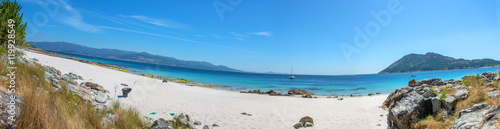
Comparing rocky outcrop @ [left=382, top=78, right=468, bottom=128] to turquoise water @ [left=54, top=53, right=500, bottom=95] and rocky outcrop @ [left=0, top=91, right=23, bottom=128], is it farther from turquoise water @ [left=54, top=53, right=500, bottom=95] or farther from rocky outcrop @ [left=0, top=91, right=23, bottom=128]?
rocky outcrop @ [left=0, top=91, right=23, bottom=128]

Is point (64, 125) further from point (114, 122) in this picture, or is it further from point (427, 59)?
point (427, 59)

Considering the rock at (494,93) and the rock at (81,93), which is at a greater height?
the rock at (494,93)

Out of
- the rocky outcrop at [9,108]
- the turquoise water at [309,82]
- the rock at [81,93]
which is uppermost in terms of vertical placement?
the rocky outcrop at [9,108]

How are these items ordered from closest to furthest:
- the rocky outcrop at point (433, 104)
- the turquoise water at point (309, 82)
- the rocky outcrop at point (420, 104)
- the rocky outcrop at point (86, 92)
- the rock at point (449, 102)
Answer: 1. the rocky outcrop at point (433, 104)
2. the rock at point (449, 102)
3. the rocky outcrop at point (420, 104)
4. the rocky outcrop at point (86, 92)
5. the turquoise water at point (309, 82)

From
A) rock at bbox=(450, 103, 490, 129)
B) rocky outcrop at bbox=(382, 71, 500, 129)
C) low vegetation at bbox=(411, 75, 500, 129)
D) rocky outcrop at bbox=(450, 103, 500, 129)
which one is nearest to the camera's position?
rocky outcrop at bbox=(450, 103, 500, 129)

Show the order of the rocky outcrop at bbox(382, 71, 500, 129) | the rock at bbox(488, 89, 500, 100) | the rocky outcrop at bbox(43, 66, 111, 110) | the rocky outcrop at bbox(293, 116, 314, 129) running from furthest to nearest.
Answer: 1. the rocky outcrop at bbox(293, 116, 314, 129)
2. the rocky outcrop at bbox(43, 66, 111, 110)
3. the rock at bbox(488, 89, 500, 100)
4. the rocky outcrop at bbox(382, 71, 500, 129)

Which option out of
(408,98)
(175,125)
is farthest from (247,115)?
(408,98)

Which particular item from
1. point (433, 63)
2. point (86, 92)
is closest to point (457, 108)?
point (86, 92)

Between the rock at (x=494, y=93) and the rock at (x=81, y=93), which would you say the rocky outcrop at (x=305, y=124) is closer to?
the rock at (x=494, y=93)

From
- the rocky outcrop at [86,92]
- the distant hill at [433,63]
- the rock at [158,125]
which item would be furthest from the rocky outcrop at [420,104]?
the distant hill at [433,63]

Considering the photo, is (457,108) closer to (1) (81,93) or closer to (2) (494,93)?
(2) (494,93)

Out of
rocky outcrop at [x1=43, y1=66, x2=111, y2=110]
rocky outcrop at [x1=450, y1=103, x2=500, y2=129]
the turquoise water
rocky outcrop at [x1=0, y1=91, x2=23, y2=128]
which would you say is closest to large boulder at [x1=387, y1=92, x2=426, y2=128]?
rocky outcrop at [x1=450, y1=103, x2=500, y2=129]

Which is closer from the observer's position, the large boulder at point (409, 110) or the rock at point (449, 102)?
the rock at point (449, 102)

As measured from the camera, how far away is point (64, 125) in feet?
9.43
